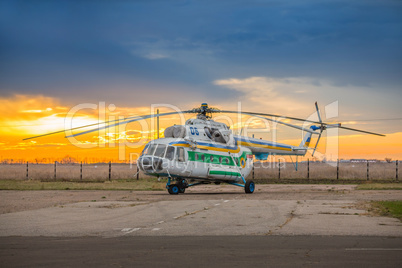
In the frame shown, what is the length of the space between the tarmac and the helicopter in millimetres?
8596

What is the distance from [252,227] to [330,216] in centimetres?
359

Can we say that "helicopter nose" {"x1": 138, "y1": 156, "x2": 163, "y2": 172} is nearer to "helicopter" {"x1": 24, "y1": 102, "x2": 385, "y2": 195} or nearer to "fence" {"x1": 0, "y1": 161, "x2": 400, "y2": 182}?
"helicopter" {"x1": 24, "y1": 102, "x2": 385, "y2": 195}

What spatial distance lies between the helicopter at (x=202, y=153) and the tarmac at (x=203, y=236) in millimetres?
8596

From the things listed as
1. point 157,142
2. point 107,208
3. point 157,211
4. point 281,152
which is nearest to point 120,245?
point 157,211

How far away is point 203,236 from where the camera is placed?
10.9 m

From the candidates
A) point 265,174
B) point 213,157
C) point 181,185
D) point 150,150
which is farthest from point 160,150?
point 265,174

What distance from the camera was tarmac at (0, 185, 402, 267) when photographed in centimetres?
802

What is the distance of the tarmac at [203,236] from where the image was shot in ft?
26.3

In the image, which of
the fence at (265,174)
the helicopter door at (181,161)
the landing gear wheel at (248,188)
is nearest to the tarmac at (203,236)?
the helicopter door at (181,161)

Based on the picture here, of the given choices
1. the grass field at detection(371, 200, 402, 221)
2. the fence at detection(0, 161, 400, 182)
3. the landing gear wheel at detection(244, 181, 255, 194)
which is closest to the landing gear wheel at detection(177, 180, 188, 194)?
the landing gear wheel at detection(244, 181, 255, 194)

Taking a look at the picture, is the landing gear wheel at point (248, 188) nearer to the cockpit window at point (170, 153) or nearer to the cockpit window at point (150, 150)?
the cockpit window at point (170, 153)

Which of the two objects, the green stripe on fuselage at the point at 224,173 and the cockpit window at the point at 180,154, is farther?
the green stripe on fuselage at the point at 224,173

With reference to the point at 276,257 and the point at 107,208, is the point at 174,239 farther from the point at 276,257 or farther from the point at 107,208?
the point at 107,208

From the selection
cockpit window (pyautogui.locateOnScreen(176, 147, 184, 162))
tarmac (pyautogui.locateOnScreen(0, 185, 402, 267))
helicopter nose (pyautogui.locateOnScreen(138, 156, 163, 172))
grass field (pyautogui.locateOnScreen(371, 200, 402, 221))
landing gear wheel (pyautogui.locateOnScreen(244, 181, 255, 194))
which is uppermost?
cockpit window (pyautogui.locateOnScreen(176, 147, 184, 162))
